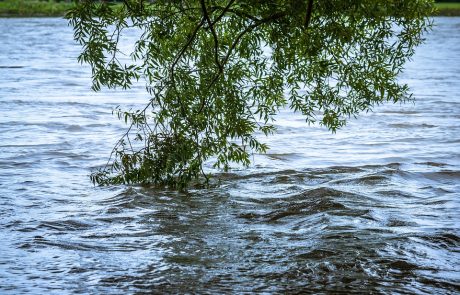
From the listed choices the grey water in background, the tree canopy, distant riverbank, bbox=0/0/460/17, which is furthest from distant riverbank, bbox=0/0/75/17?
the tree canopy

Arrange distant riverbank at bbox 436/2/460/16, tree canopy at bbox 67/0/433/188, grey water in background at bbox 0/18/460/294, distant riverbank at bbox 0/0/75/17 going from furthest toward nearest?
1. distant riverbank at bbox 436/2/460/16
2. distant riverbank at bbox 0/0/75/17
3. tree canopy at bbox 67/0/433/188
4. grey water in background at bbox 0/18/460/294

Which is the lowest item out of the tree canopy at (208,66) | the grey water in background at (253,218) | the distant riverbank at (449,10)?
the grey water in background at (253,218)

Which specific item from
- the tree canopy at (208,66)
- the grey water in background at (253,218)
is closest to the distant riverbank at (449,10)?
the grey water in background at (253,218)

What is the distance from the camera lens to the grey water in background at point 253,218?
10.2 meters

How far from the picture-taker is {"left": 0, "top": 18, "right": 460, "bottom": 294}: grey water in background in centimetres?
1016

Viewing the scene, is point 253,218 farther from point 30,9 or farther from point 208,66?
point 30,9

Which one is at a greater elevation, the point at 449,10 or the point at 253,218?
the point at 449,10

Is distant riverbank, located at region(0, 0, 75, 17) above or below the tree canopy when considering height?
above

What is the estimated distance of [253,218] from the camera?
13250 mm

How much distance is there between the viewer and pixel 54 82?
3572cm

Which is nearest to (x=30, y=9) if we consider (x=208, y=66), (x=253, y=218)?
(x=208, y=66)

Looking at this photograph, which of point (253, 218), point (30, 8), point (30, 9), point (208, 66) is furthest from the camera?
point (30, 8)

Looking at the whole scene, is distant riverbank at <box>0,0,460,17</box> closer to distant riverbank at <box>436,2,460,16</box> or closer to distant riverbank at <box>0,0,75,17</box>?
distant riverbank at <box>0,0,75,17</box>

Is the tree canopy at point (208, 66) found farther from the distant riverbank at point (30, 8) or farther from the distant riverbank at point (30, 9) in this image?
the distant riverbank at point (30, 9)
